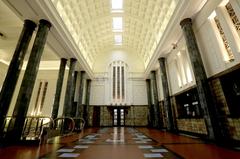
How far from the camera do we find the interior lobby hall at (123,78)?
13.8 ft

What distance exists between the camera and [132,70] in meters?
16.2

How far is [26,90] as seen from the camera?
539cm

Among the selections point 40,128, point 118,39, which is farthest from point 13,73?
point 118,39

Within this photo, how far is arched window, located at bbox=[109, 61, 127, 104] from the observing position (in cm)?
1506

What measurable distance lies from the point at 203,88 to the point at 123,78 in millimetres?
11029

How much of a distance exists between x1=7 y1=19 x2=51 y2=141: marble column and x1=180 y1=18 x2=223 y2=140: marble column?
705 centimetres

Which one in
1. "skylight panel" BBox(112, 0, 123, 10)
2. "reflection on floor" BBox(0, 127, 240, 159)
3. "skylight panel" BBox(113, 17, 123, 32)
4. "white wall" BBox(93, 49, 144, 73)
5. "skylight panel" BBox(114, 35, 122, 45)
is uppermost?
"skylight panel" BBox(112, 0, 123, 10)

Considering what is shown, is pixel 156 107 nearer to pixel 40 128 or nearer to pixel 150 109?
pixel 150 109

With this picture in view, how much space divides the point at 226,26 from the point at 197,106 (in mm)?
3959

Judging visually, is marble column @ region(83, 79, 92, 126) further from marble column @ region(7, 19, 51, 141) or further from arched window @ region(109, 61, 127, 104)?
marble column @ region(7, 19, 51, 141)

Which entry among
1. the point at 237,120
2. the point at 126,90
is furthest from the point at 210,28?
the point at 126,90

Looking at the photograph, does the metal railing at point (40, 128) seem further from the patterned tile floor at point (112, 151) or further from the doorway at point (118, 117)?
the doorway at point (118, 117)

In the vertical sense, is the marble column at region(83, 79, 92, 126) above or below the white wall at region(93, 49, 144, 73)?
below

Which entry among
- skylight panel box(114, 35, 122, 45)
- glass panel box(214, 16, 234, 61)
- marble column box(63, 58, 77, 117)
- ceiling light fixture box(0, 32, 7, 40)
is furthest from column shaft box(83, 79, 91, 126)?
glass panel box(214, 16, 234, 61)
